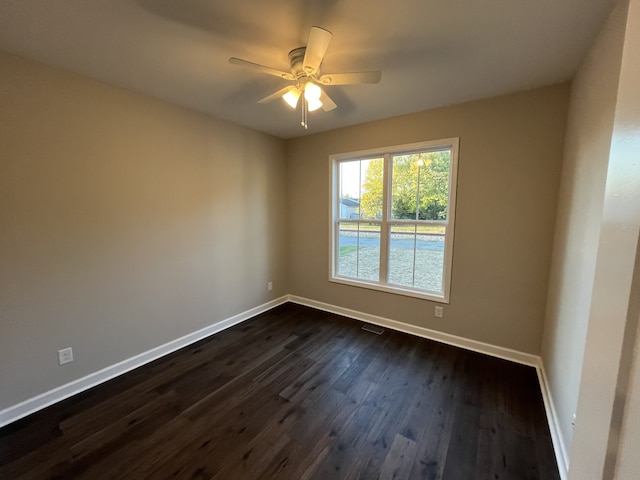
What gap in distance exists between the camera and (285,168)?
400 centimetres

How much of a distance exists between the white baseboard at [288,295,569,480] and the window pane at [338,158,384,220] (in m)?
1.30

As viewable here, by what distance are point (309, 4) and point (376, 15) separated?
37 centimetres

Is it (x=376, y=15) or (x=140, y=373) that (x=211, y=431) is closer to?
(x=140, y=373)

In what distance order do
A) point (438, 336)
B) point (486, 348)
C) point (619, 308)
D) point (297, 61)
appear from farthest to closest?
point (438, 336) → point (486, 348) → point (297, 61) → point (619, 308)

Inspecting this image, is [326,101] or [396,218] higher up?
[326,101]

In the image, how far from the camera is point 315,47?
1.48 metres

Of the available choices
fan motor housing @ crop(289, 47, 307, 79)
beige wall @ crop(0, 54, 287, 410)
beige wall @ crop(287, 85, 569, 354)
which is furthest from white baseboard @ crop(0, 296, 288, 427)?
fan motor housing @ crop(289, 47, 307, 79)

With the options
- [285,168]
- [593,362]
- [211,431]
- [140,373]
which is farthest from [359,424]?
[285,168]

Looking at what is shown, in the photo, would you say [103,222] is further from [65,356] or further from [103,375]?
[103,375]

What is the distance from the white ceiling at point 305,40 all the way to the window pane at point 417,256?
1410mm

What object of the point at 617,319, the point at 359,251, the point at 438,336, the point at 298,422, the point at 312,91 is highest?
the point at 312,91

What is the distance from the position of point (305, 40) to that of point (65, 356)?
2.90 m

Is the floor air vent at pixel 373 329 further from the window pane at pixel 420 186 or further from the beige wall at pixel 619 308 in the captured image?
the beige wall at pixel 619 308

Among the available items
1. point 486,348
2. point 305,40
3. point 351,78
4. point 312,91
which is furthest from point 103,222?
point 486,348
